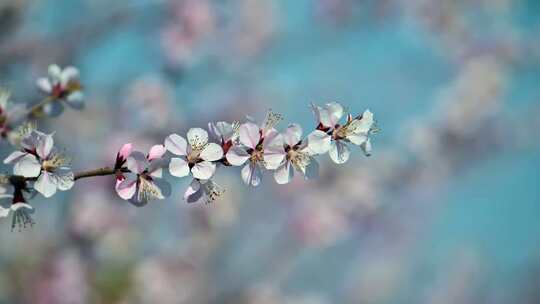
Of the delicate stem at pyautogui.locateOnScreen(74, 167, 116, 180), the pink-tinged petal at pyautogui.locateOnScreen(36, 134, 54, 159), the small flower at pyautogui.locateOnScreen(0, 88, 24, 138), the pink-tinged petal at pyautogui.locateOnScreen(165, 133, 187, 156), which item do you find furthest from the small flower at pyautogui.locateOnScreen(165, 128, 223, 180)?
the small flower at pyautogui.locateOnScreen(0, 88, 24, 138)

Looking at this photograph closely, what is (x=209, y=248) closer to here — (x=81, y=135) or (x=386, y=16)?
(x=81, y=135)

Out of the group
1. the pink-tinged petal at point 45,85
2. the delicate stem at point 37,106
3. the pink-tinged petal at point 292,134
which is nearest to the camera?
the pink-tinged petal at point 292,134

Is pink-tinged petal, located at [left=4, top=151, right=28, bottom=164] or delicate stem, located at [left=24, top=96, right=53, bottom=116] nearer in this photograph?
pink-tinged petal, located at [left=4, top=151, right=28, bottom=164]

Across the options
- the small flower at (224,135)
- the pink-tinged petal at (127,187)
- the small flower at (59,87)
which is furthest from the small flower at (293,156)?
the small flower at (59,87)

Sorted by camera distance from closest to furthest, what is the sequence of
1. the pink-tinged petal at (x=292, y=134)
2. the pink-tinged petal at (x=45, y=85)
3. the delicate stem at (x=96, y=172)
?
the delicate stem at (x=96, y=172) < the pink-tinged petal at (x=292, y=134) < the pink-tinged petal at (x=45, y=85)

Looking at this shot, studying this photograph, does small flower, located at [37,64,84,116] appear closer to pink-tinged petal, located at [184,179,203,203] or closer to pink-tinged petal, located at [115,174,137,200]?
pink-tinged petal, located at [115,174,137,200]

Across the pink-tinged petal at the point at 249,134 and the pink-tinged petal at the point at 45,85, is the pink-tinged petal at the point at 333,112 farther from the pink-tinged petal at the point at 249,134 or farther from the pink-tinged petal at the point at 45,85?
the pink-tinged petal at the point at 45,85

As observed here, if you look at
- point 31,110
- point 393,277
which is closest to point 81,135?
point 31,110
